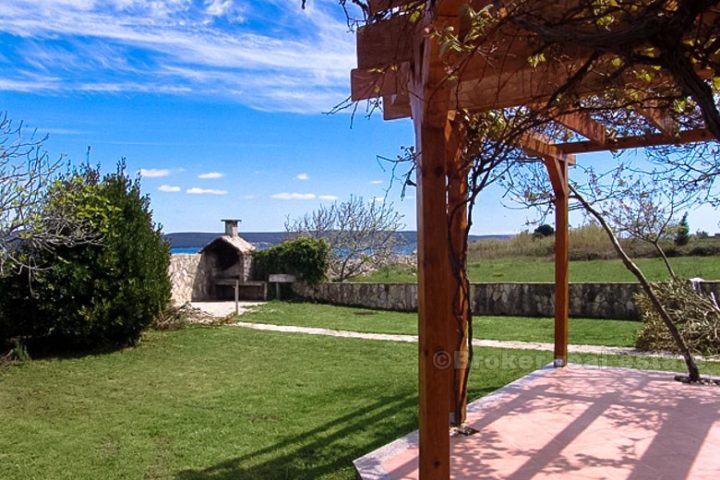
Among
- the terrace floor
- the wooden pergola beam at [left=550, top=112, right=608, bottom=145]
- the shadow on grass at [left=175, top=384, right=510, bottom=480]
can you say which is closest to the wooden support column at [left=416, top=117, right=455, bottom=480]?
the terrace floor

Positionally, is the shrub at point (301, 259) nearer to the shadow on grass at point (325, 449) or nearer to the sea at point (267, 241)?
the sea at point (267, 241)

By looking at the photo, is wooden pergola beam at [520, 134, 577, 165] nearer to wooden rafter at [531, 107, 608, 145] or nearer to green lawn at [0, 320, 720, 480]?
wooden rafter at [531, 107, 608, 145]

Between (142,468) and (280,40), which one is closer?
(142,468)

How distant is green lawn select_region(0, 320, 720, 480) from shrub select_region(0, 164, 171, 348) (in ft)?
1.72

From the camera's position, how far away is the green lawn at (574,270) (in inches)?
510

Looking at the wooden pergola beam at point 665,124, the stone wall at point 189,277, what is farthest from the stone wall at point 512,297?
the wooden pergola beam at point 665,124

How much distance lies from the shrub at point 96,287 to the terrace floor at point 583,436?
5.93 meters

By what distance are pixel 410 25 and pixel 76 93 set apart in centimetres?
1448

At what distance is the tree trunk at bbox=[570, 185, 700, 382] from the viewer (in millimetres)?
5723

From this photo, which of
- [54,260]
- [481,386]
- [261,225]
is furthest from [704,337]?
[261,225]

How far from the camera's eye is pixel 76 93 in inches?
565

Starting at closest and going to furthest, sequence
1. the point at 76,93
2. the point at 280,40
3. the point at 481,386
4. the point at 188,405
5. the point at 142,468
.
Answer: the point at 142,468, the point at 188,405, the point at 481,386, the point at 280,40, the point at 76,93

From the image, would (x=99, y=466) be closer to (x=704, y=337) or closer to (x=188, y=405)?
(x=188, y=405)

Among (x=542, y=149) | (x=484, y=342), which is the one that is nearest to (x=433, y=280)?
(x=542, y=149)
